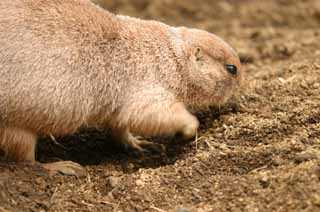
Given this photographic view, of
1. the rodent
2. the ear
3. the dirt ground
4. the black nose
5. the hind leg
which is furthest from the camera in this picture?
the black nose

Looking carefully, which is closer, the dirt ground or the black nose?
the dirt ground

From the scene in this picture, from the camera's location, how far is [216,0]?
1058 centimetres

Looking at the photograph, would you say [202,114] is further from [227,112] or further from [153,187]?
[153,187]

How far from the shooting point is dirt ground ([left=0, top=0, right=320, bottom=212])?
4395 millimetres

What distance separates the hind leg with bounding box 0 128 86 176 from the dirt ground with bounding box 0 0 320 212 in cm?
10

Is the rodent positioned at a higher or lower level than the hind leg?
higher

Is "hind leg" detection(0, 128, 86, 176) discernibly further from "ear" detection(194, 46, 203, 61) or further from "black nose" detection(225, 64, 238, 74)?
"black nose" detection(225, 64, 238, 74)

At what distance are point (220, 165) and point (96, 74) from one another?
131 cm

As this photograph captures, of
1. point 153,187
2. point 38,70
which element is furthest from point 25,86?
point 153,187

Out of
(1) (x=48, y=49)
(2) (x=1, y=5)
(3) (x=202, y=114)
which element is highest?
(2) (x=1, y=5)

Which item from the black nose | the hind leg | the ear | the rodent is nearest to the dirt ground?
the hind leg

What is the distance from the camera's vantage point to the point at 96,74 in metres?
5.11

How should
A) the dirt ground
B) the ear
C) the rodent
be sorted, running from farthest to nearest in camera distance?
the ear < the rodent < the dirt ground

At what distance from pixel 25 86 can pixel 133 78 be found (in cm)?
104
